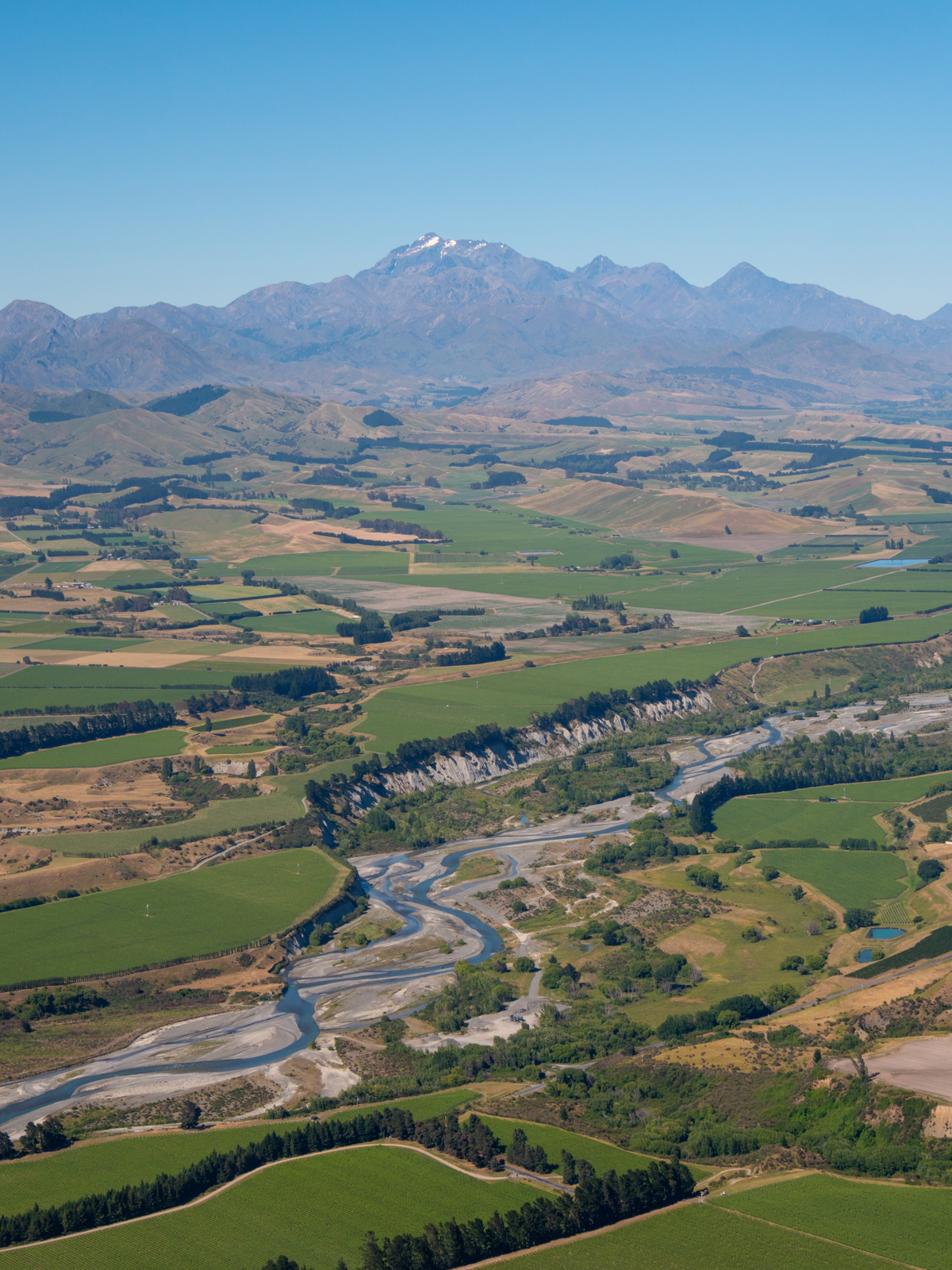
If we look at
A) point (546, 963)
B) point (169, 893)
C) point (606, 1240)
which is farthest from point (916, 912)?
point (169, 893)

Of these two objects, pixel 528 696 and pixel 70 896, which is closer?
pixel 70 896

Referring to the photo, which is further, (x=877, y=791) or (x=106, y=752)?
(x=106, y=752)

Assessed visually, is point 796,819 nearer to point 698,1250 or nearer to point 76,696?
point 698,1250

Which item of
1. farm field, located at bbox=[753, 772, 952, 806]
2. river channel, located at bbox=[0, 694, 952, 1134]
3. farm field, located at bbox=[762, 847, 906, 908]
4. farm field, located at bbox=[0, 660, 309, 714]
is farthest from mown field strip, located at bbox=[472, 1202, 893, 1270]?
farm field, located at bbox=[0, 660, 309, 714]

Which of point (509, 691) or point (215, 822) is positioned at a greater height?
point (509, 691)

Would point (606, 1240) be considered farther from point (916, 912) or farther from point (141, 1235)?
point (916, 912)

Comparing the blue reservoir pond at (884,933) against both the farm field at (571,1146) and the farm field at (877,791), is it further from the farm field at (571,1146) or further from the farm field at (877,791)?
the farm field at (571,1146)

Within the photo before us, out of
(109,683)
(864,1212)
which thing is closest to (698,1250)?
(864,1212)

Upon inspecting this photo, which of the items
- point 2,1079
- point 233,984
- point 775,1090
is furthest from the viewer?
point 233,984
